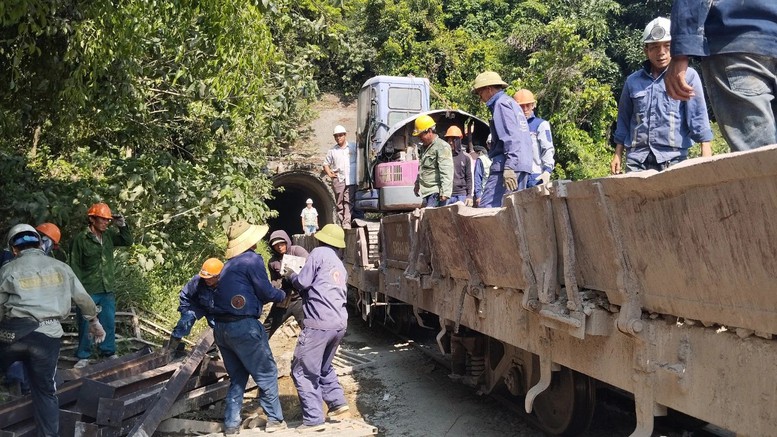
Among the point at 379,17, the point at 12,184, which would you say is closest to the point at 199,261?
the point at 12,184

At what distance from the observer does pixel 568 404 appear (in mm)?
4855

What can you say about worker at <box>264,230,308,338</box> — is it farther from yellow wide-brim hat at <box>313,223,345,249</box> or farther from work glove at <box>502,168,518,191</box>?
work glove at <box>502,168,518,191</box>

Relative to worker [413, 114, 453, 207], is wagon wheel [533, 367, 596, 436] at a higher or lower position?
lower

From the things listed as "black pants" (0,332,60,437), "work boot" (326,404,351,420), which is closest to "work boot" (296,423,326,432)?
"work boot" (326,404,351,420)

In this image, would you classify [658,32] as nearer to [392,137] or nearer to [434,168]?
[434,168]

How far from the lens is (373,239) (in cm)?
887

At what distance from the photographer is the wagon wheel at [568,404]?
4750 millimetres

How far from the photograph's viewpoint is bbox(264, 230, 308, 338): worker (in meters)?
6.68

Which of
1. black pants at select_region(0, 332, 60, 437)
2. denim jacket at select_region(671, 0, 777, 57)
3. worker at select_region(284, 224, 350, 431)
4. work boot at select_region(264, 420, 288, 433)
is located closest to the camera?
denim jacket at select_region(671, 0, 777, 57)

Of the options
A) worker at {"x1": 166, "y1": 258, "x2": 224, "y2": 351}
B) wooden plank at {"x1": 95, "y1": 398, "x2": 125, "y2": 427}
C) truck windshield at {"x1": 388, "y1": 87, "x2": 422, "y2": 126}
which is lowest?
wooden plank at {"x1": 95, "y1": 398, "x2": 125, "y2": 427}

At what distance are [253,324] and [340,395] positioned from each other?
105 cm

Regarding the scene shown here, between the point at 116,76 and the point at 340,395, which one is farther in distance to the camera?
the point at 116,76

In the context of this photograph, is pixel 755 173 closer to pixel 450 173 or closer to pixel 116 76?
pixel 450 173

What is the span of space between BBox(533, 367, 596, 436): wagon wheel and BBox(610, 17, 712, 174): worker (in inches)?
57.4
